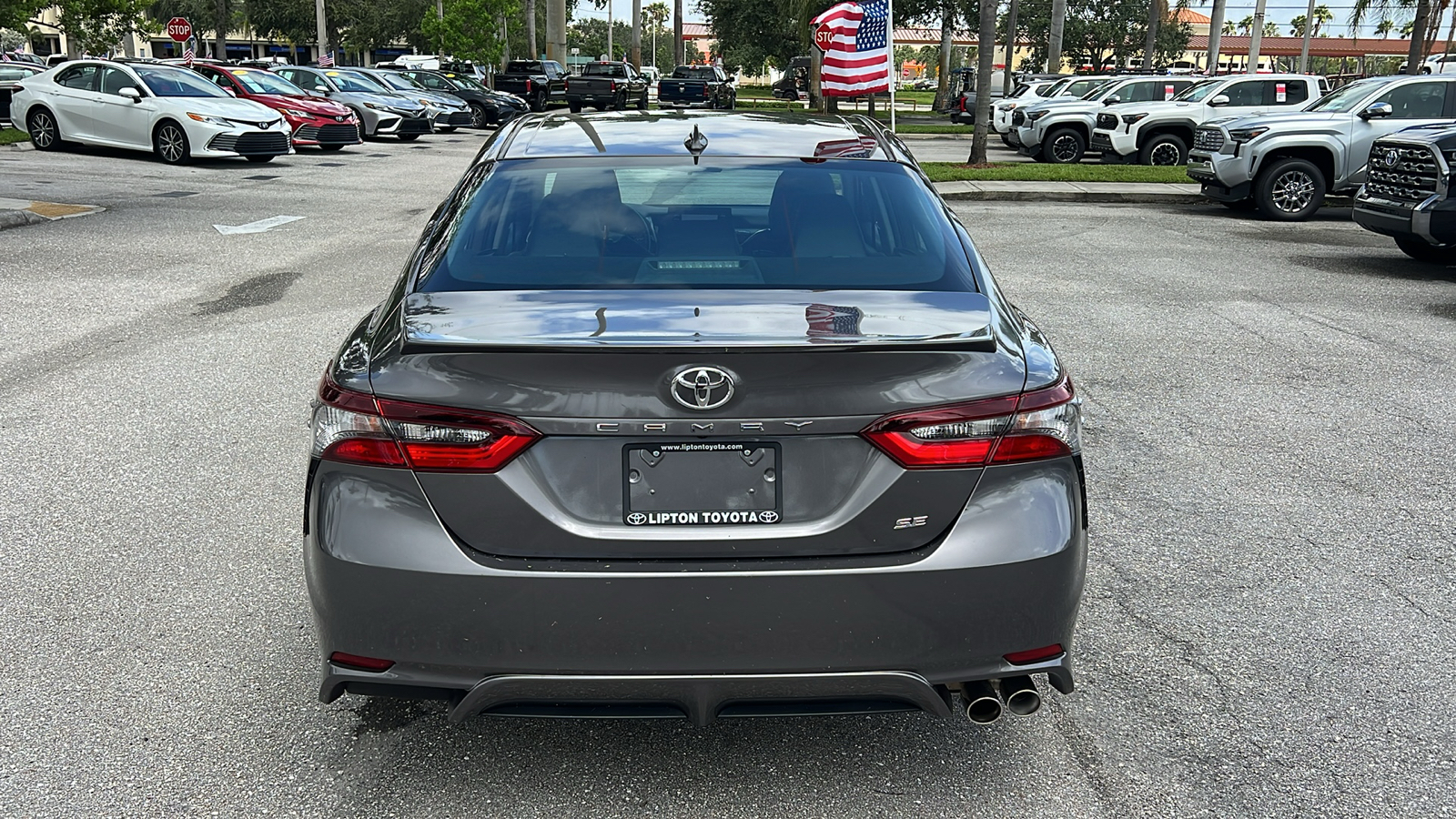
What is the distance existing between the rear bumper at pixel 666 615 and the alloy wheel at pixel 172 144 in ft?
67.1

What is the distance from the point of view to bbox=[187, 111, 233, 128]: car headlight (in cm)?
2088

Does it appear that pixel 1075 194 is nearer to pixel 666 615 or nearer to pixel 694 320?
pixel 694 320

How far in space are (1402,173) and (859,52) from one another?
12542mm

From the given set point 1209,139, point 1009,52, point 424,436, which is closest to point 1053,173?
point 1209,139

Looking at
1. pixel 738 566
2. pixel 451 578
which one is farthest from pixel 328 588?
pixel 738 566

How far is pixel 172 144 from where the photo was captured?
2122 centimetres

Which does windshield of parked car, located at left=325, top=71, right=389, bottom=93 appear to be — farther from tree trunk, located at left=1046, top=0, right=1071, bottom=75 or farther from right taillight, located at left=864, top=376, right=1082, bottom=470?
right taillight, located at left=864, top=376, right=1082, bottom=470

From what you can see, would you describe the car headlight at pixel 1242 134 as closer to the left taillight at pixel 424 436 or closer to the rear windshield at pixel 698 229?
the rear windshield at pixel 698 229

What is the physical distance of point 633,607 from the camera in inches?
108

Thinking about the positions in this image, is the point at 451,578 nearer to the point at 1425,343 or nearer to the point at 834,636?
the point at 834,636

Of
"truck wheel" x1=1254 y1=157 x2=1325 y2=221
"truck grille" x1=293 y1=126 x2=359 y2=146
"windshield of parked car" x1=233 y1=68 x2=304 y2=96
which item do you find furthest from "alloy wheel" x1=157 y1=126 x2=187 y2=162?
"truck wheel" x1=1254 y1=157 x2=1325 y2=221

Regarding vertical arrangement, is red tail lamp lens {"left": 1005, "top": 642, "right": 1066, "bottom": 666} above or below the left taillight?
below

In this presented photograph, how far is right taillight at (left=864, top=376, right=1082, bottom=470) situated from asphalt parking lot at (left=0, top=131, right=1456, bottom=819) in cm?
75

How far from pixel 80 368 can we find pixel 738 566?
623 centimetres
